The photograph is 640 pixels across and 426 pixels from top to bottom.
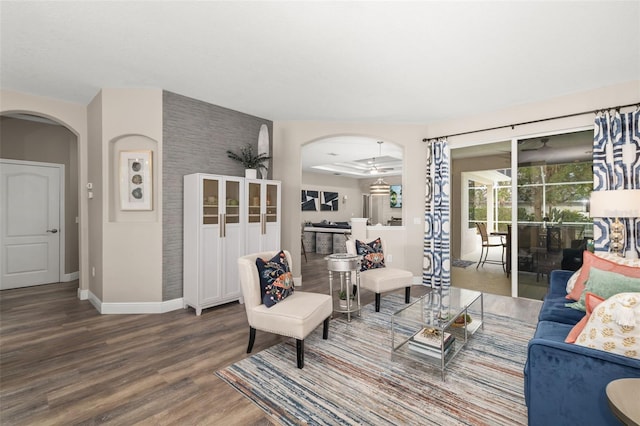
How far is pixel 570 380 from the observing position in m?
1.45

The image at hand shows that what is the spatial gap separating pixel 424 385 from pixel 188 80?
3.85 m

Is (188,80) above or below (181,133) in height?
above

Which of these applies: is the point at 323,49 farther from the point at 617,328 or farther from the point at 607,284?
the point at 607,284

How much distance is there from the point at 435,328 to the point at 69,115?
17.4 feet

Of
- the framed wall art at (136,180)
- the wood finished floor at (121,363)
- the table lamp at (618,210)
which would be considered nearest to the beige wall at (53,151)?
the wood finished floor at (121,363)

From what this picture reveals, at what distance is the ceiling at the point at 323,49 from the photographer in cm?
230

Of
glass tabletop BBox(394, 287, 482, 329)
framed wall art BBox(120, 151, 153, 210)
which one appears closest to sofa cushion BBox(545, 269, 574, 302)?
glass tabletop BBox(394, 287, 482, 329)

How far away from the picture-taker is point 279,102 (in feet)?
13.9

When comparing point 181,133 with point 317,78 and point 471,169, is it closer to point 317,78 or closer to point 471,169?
point 317,78

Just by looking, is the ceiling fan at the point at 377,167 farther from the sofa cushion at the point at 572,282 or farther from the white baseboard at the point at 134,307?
the white baseboard at the point at 134,307

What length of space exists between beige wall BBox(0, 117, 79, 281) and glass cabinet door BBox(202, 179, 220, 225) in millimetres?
3474

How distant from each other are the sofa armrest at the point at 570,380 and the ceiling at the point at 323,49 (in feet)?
7.60

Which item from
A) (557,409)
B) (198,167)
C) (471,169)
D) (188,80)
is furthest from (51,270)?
(471,169)

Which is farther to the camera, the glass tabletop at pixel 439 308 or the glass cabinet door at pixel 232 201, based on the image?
the glass cabinet door at pixel 232 201
